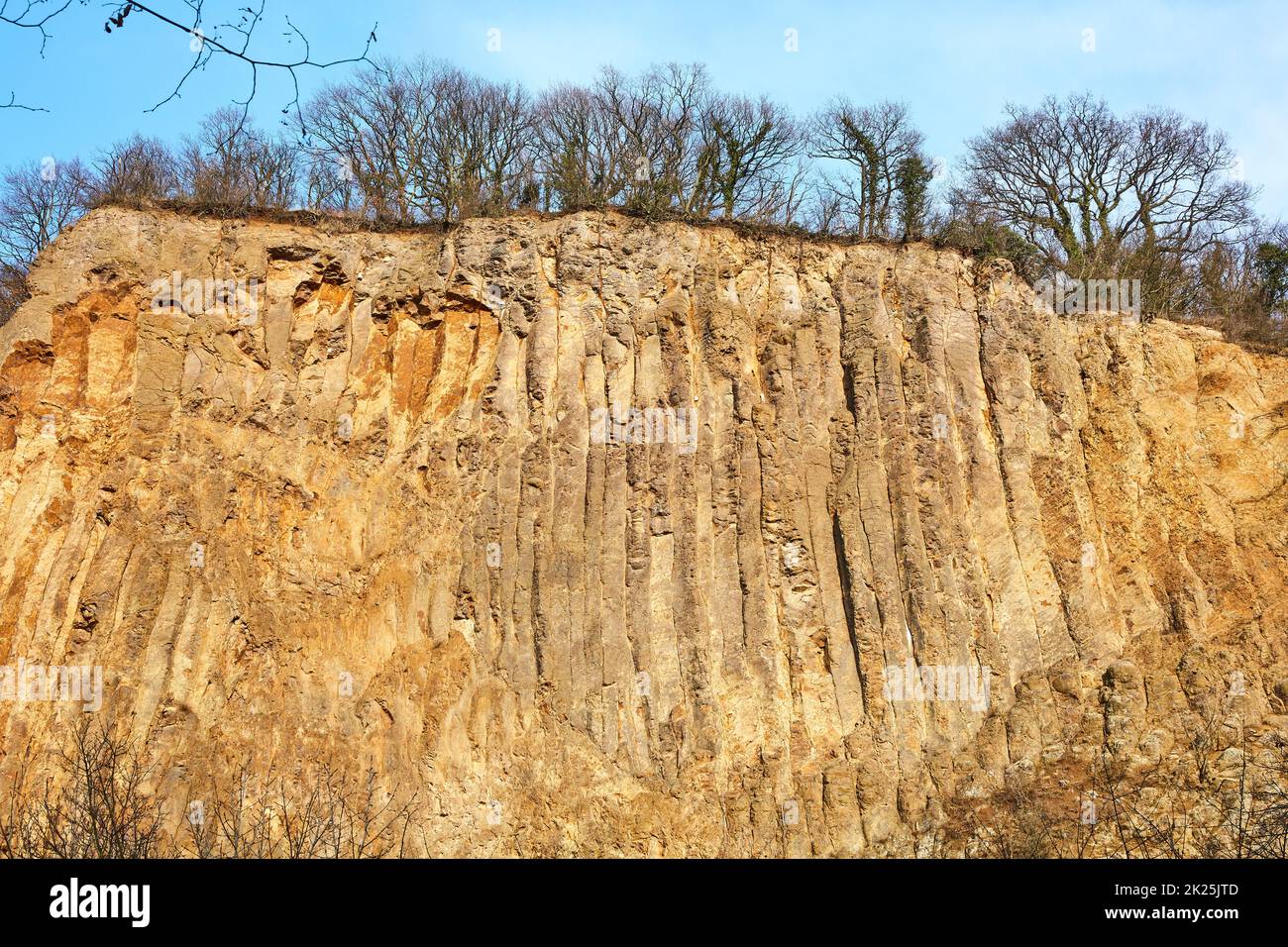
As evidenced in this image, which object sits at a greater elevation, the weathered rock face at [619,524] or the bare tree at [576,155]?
the bare tree at [576,155]

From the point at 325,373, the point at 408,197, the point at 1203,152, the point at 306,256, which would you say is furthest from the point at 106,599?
the point at 1203,152

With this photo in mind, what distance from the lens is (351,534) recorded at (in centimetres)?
1800

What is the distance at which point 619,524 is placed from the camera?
17891mm

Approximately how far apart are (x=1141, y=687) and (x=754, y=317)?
345 inches

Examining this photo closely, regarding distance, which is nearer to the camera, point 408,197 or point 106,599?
point 106,599

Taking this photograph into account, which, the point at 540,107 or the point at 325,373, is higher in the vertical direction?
the point at 540,107

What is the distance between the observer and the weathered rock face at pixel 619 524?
16.4m

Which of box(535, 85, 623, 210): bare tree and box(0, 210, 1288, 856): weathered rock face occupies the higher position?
box(535, 85, 623, 210): bare tree

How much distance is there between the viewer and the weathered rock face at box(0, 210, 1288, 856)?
16359mm

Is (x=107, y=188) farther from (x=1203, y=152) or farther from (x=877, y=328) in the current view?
(x=1203, y=152)
